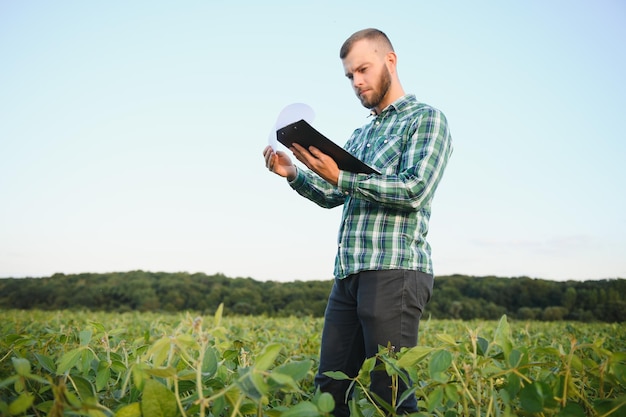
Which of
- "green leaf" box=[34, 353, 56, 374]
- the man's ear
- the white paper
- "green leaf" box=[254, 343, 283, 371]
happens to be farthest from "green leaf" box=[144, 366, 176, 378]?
the man's ear

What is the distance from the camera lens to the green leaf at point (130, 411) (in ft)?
2.71

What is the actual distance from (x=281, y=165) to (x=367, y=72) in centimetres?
60

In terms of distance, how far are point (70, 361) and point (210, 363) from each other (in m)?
0.30

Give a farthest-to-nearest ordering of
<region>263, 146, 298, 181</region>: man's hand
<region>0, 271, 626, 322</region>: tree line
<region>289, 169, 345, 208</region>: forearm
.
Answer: <region>0, 271, 626, 322</region>: tree line
<region>289, 169, 345, 208</region>: forearm
<region>263, 146, 298, 181</region>: man's hand

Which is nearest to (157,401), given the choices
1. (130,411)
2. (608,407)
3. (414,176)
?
(130,411)

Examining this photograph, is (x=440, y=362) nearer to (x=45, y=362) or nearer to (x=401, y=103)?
(x=45, y=362)

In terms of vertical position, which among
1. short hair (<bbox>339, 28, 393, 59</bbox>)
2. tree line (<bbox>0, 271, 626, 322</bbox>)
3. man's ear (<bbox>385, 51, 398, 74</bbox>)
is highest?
short hair (<bbox>339, 28, 393, 59</bbox>)

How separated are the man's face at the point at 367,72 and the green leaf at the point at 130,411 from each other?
1.70 m

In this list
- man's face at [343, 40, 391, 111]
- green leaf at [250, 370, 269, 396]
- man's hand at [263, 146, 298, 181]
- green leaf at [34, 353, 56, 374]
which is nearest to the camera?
green leaf at [250, 370, 269, 396]

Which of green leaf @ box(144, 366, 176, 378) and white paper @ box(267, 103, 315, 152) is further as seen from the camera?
white paper @ box(267, 103, 315, 152)

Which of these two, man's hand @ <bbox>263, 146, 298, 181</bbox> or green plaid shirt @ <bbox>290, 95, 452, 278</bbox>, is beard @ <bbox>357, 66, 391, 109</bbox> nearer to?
green plaid shirt @ <bbox>290, 95, 452, 278</bbox>

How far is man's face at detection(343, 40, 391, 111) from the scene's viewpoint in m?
2.14

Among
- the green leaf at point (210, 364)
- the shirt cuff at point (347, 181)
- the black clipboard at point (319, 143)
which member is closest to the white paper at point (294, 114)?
the black clipboard at point (319, 143)

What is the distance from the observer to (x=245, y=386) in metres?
0.75
